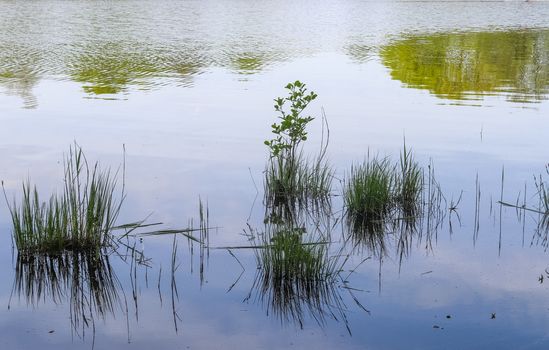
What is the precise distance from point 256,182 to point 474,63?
14618 mm

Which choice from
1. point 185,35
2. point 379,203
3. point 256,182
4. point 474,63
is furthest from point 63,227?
point 185,35

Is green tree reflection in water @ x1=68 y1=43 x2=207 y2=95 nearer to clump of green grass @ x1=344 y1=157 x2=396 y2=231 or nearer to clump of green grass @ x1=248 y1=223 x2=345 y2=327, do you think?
clump of green grass @ x1=344 y1=157 x2=396 y2=231

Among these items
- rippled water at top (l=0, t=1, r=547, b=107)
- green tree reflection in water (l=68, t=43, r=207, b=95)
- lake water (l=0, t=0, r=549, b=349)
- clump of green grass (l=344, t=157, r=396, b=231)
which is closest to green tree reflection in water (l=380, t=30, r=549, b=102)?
lake water (l=0, t=0, r=549, b=349)

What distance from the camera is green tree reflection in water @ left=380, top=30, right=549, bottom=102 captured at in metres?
17.7

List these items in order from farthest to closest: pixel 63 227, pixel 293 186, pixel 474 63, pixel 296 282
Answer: pixel 474 63 → pixel 293 186 → pixel 63 227 → pixel 296 282

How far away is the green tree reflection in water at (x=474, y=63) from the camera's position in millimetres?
17688

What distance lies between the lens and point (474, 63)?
22672 mm

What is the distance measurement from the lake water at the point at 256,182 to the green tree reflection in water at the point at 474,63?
116mm

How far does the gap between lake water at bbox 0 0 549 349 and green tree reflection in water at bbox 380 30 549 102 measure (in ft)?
0.38

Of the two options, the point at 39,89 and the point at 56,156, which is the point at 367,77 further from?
the point at 56,156

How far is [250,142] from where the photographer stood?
467 inches

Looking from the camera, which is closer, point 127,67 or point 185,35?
point 127,67

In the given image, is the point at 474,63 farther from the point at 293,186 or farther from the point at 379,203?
the point at 379,203

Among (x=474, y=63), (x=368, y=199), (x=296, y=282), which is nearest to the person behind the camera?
(x=296, y=282)
